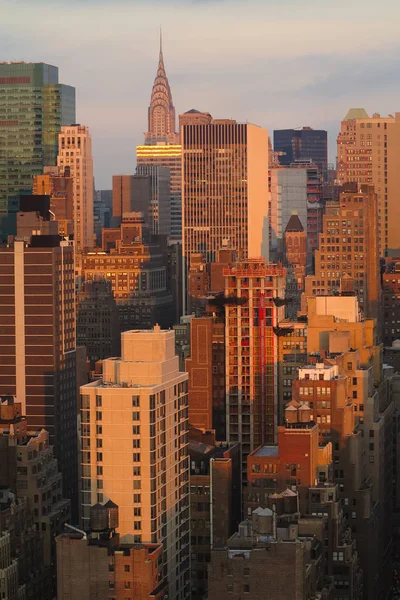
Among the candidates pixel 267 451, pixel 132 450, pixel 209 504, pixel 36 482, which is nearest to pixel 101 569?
pixel 132 450

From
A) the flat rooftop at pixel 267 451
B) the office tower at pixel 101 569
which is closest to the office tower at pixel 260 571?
the office tower at pixel 101 569

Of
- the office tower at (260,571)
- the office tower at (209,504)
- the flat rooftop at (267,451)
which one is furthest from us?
the office tower at (209,504)

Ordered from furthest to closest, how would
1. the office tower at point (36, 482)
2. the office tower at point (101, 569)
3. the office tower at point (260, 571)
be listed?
the office tower at point (36, 482) → the office tower at point (260, 571) → the office tower at point (101, 569)

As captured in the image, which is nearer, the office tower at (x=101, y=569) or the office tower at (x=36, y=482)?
the office tower at (x=101, y=569)

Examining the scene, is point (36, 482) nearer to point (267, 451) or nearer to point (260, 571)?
point (267, 451)

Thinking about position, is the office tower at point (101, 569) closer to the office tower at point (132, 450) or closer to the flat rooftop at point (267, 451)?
the office tower at point (132, 450)

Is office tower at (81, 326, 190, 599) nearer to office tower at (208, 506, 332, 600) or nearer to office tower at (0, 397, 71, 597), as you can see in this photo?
office tower at (208, 506, 332, 600)

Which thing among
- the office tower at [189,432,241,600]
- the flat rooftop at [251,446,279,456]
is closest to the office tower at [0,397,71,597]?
the office tower at [189,432,241,600]
